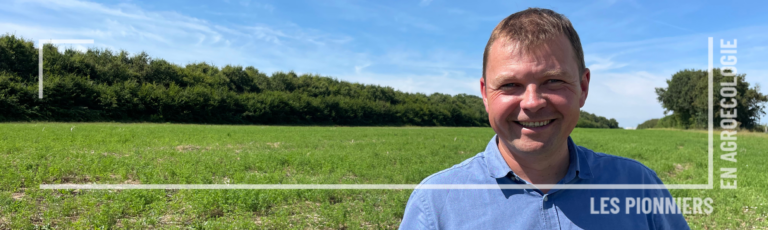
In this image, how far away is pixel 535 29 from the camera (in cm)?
141

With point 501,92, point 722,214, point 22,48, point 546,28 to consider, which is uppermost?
point 22,48

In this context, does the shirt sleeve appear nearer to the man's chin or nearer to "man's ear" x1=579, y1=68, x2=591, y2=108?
the man's chin

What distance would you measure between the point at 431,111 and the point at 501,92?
69.2m

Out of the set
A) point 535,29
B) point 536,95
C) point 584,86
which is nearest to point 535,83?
point 536,95

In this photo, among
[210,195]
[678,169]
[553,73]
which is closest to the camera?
[553,73]

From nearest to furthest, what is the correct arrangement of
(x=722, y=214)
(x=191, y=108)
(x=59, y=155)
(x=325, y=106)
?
(x=722, y=214)
(x=59, y=155)
(x=191, y=108)
(x=325, y=106)

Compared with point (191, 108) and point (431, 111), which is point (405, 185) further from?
point (431, 111)

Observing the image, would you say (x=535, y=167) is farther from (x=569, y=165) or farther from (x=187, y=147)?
(x=187, y=147)

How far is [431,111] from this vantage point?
70.1 meters

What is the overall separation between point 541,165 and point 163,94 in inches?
1601

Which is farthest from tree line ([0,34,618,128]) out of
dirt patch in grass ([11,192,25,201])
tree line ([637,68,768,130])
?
tree line ([637,68,768,130])

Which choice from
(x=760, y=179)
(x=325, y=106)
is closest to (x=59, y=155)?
(x=760, y=179)

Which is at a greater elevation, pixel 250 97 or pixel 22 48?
pixel 22 48

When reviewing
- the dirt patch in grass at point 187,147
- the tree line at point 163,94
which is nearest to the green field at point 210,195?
the dirt patch in grass at point 187,147
